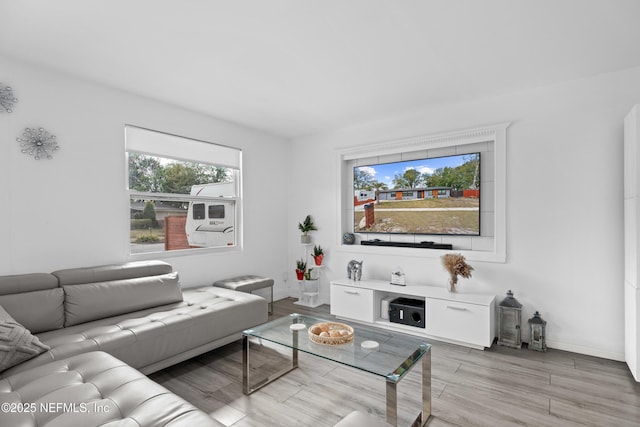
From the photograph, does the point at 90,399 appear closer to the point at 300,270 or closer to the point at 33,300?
the point at 33,300

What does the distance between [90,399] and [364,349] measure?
1.42 metres

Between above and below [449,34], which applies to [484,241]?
below

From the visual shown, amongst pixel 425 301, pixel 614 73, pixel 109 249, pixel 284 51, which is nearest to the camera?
pixel 284 51

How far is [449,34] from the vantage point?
2.24 meters

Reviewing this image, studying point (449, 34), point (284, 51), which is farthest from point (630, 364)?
point (284, 51)

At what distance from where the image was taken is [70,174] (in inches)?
112

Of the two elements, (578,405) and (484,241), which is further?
(484,241)

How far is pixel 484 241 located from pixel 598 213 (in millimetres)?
974

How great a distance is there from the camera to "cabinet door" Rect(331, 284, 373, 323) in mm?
3671

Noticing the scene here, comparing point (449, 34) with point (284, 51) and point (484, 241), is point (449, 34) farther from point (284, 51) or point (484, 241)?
point (484, 241)

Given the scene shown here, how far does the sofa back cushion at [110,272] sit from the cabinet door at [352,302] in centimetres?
187

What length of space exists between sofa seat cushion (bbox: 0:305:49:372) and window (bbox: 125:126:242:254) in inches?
56.4

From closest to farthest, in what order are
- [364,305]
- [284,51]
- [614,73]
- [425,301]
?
[284,51] < [614,73] < [425,301] < [364,305]

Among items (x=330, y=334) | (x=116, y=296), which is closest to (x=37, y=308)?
(x=116, y=296)
